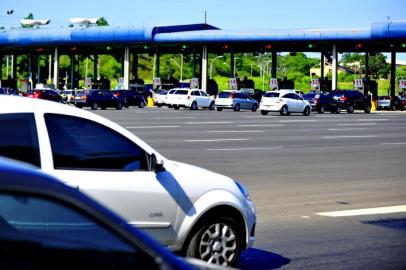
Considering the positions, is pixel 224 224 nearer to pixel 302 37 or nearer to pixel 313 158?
pixel 313 158

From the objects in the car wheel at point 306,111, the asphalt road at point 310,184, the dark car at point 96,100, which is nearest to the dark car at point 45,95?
the dark car at point 96,100

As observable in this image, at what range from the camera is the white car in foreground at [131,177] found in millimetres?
7172

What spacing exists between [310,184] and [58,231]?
13532 millimetres

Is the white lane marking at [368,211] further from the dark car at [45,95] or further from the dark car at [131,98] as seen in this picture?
the dark car at [131,98]

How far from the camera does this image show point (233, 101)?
64500 mm

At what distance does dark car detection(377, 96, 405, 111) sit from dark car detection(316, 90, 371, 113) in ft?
47.6

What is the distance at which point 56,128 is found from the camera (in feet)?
24.1

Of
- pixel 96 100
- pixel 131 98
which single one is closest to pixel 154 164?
pixel 96 100

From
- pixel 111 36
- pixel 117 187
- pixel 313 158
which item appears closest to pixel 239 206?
pixel 117 187

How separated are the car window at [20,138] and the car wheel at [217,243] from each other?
65.1 inches

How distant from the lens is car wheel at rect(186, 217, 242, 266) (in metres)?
7.98

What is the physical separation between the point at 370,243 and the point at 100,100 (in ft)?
167

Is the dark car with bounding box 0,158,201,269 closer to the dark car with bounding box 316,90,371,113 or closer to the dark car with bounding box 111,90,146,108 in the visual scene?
the dark car with bounding box 316,90,371,113

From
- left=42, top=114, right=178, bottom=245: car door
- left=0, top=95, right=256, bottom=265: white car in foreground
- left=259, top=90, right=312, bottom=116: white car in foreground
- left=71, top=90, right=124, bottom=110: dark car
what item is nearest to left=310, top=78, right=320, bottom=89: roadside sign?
left=71, top=90, right=124, bottom=110: dark car
